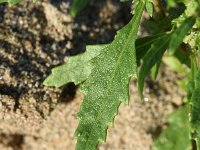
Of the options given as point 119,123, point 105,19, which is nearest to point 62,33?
point 105,19

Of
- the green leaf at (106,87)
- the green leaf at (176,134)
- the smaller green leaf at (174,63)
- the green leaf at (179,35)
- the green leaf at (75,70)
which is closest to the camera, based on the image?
the green leaf at (179,35)

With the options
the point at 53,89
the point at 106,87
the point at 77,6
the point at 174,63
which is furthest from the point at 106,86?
the point at 174,63

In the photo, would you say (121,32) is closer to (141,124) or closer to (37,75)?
(37,75)

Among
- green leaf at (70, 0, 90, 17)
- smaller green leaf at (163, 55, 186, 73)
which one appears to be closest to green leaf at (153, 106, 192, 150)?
smaller green leaf at (163, 55, 186, 73)

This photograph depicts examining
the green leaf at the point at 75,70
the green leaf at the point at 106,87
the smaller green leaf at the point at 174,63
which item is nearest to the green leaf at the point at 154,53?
the green leaf at the point at 106,87

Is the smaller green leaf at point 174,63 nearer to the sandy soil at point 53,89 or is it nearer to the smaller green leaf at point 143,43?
the sandy soil at point 53,89

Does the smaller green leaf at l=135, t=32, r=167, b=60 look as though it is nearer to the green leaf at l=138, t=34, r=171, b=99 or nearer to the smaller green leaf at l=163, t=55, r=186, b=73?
the green leaf at l=138, t=34, r=171, b=99
